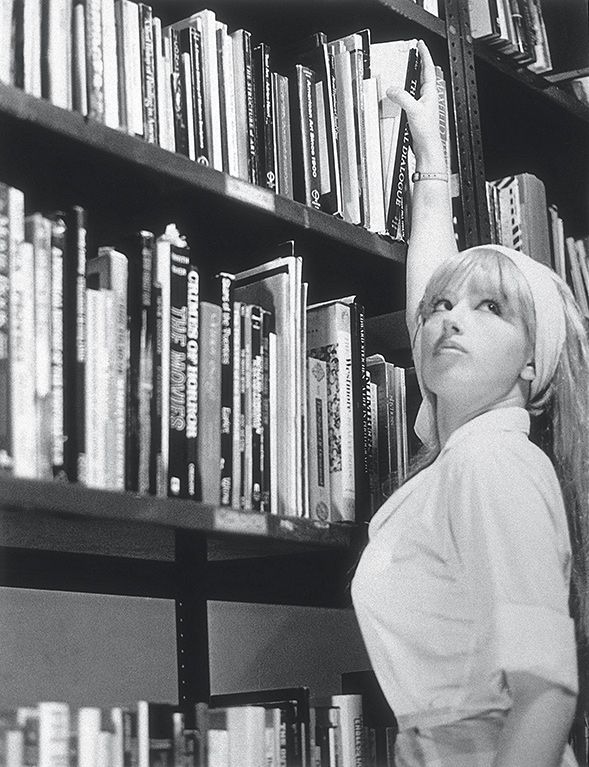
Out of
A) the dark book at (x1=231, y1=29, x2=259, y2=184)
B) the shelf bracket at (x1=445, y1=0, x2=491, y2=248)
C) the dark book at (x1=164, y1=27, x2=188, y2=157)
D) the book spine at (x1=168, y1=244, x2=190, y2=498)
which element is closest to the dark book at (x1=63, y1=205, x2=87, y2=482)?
the book spine at (x1=168, y1=244, x2=190, y2=498)

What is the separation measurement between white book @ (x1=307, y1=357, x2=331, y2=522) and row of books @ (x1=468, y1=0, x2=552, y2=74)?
75cm

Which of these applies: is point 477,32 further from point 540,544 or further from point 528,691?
point 528,691

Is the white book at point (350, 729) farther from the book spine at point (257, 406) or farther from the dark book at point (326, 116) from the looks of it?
the dark book at point (326, 116)

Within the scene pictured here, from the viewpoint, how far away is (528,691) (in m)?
1.12

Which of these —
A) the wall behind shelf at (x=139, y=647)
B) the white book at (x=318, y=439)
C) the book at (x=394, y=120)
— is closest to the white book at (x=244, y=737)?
the white book at (x=318, y=439)

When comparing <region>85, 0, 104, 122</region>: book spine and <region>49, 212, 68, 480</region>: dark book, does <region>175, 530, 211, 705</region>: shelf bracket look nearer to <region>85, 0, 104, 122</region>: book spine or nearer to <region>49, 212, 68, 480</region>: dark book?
<region>49, 212, 68, 480</region>: dark book

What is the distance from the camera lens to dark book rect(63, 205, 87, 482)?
1.16 m

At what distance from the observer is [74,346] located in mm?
1182

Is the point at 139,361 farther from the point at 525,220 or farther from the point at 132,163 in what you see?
the point at 525,220

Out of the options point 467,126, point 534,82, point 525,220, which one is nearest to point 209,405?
point 467,126

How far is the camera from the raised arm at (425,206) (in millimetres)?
1605

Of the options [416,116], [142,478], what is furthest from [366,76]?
[142,478]

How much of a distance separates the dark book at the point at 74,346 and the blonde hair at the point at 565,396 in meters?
0.48

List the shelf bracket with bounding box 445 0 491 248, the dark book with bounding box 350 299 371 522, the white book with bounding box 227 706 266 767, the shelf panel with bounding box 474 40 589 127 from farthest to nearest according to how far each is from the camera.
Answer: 1. the shelf panel with bounding box 474 40 589 127
2. the shelf bracket with bounding box 445 0 491 248
3. the dark book with bounding box 350 299 371 522
4. the white book with bounding box 227 706 266 767
